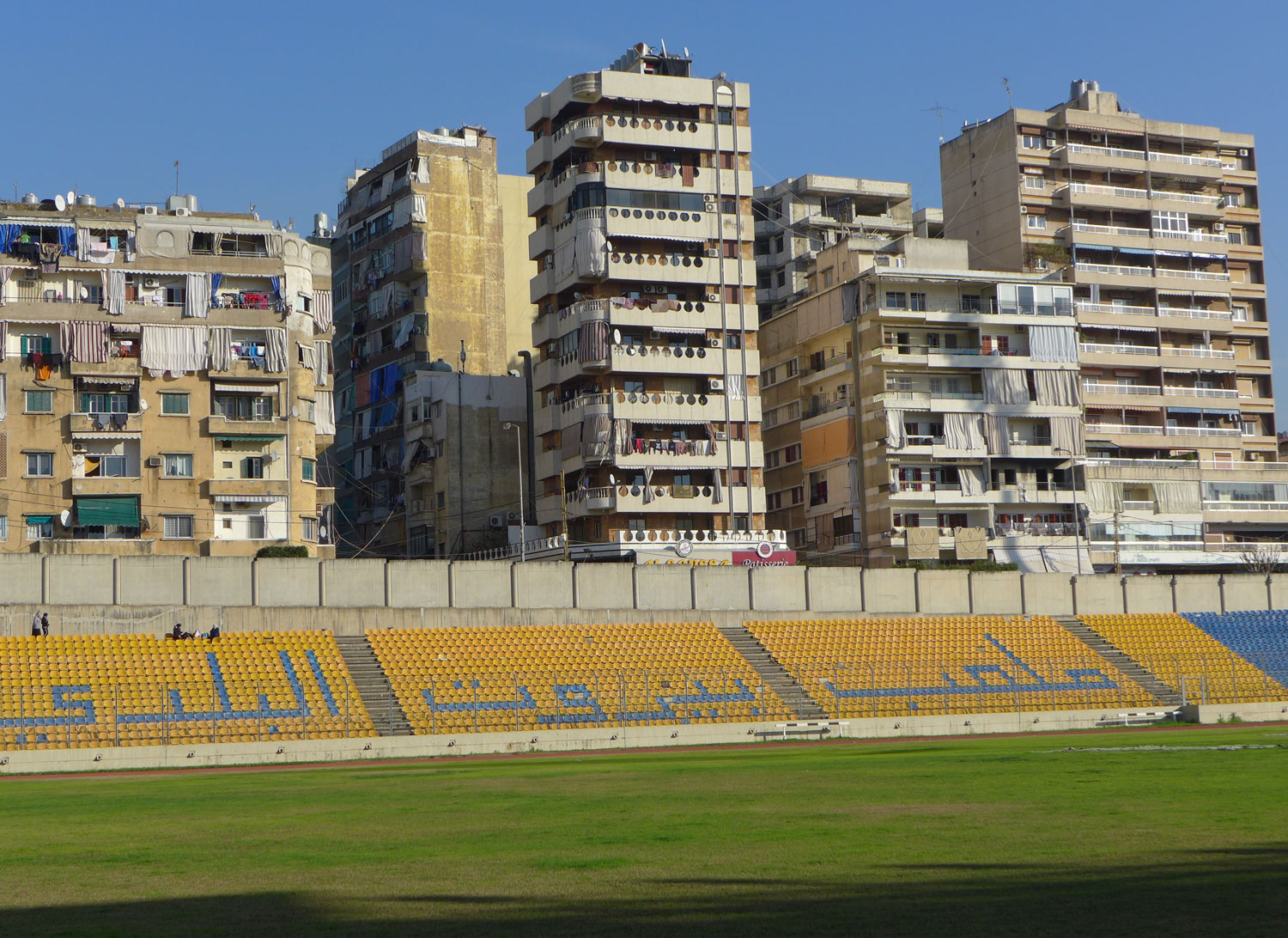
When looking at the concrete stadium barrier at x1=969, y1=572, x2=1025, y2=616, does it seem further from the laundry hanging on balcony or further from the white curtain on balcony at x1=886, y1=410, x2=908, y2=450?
the laundry hanging on balcony

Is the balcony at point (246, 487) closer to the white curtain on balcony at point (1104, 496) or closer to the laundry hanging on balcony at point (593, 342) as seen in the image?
the laundry hanging on balcony at point (593, 342)

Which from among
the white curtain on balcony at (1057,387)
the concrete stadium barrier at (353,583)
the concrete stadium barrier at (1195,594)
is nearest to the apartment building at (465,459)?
the white curtain on balcony at (1057,387)

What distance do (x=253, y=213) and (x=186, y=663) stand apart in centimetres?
4132

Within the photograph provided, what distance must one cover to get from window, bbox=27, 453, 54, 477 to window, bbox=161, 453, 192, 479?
17.9ft

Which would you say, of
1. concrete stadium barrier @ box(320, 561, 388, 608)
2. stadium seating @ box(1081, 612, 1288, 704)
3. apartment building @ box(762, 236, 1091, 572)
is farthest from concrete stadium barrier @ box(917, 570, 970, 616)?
concrete stadium barrier @ box(320, 561, 388, 608)

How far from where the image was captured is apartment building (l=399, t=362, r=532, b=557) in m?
97.2

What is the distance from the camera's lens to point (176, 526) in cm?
7969

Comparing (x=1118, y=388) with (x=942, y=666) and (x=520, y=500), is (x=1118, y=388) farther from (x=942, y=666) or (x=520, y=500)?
(x=942, y=666)

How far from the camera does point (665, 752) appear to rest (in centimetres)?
4678

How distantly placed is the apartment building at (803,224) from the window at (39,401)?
50992 mm

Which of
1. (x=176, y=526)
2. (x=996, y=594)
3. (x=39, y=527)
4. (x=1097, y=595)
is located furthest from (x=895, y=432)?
(x=39, y=527)

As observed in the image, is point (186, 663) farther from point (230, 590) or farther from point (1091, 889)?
point (1091, 889)

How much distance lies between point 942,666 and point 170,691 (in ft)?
96.8

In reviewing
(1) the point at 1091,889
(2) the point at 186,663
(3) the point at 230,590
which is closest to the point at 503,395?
(3) the point at 230,590
